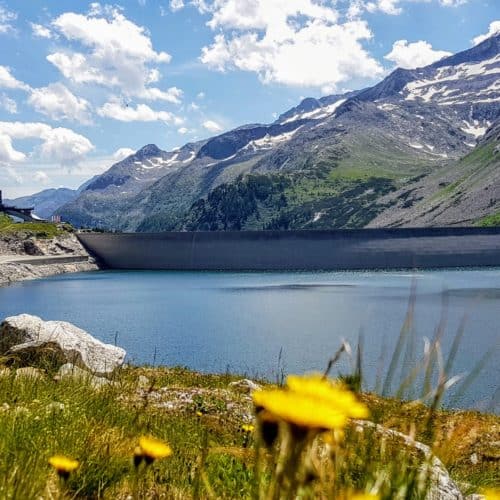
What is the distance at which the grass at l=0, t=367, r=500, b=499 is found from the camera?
1.68 meters

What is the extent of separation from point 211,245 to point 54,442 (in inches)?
3015

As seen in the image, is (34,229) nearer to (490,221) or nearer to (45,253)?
(45,253)

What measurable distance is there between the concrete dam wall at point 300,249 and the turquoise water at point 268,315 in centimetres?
539

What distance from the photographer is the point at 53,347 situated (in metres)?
9.09

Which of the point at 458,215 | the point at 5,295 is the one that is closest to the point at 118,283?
the point at 5,295

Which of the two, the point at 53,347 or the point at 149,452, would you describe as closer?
the point at 149,452

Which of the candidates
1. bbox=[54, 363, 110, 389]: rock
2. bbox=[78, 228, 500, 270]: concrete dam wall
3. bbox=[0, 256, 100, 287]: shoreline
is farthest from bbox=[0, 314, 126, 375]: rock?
bbox=[78, 228, 500, 270]: concrete dam wall

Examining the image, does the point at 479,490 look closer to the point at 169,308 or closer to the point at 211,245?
the point at 169,308

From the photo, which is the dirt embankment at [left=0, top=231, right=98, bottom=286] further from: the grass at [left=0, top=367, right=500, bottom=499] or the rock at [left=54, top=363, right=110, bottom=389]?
the grass at [left=0, top=367, right=500, bottom=499]

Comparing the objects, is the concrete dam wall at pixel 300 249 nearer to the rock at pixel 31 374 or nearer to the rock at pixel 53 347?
the rock at pixel 53 347

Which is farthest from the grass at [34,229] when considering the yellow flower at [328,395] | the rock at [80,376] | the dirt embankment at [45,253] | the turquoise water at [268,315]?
the yellow flower at [328,395]

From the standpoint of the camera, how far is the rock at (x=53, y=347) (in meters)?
8.85

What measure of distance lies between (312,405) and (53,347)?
8.79 meters

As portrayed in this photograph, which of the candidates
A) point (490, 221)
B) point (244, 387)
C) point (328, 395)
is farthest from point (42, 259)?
point (328, 395)
